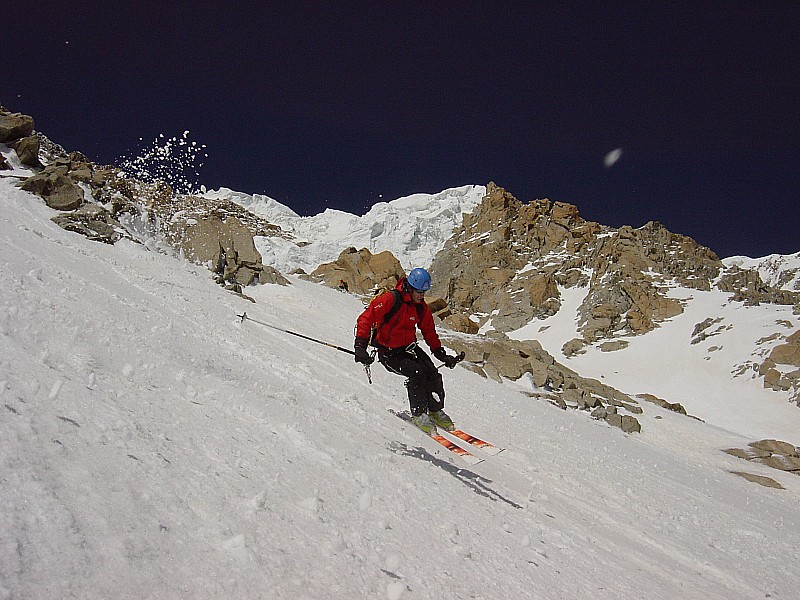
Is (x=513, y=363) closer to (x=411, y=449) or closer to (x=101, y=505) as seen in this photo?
(x=411, y=449)

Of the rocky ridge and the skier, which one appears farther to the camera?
the rocky ridge

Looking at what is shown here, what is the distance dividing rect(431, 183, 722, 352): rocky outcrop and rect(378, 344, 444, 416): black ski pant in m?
70.3

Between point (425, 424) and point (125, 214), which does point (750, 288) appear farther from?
point (425, 424)

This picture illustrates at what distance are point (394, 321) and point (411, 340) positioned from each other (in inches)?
16.3

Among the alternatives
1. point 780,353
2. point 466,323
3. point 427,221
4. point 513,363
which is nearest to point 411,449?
point 513,363

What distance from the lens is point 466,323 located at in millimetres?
46062

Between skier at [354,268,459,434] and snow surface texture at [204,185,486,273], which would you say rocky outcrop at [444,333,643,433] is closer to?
skier at [354,268,459,434]

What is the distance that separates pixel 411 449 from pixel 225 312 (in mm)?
9191

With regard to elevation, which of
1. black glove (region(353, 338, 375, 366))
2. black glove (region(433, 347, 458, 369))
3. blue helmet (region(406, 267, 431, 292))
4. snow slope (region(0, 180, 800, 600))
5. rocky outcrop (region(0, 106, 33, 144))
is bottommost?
snow slope (region(0, 180, 800, 600))

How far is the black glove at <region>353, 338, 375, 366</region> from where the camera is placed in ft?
21.0

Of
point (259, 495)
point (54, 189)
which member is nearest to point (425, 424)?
point (259, 495)

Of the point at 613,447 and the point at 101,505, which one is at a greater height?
the point at 613,447

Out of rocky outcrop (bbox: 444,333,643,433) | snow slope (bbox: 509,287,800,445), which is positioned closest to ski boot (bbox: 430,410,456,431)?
rocky outcrop (bbox: 444,333,643,433)

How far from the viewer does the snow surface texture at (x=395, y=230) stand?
124675 mm
